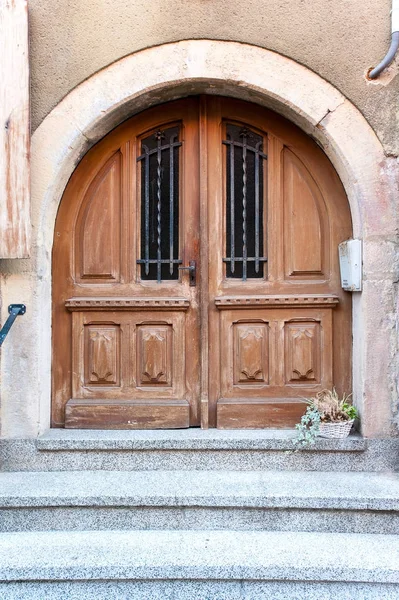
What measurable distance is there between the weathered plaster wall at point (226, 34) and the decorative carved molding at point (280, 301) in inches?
41.8

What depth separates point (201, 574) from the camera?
2900 mm

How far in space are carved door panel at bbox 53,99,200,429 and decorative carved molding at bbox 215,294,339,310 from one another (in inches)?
9.9

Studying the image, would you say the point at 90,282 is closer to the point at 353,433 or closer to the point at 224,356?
the point at 224,356

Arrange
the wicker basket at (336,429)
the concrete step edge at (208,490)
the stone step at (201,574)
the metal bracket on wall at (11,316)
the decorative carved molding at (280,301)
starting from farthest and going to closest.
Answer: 1. the decorative carved molding at (280,301)
2. the wicker basket at (336,429)
3. the metal bracket on wall at (11,316)
4. the concrete step edge at (208,490)
5. the stone step at (201,574)

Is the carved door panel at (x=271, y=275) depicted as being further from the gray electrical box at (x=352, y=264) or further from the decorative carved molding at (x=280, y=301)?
the gray electrical box at (x=352, y=264)

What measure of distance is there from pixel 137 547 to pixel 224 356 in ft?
4.61

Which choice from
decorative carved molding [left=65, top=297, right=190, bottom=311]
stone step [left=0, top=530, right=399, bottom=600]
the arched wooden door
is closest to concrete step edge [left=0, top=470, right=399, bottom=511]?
stone step [left=0, top=530, right=399, bottom=600]

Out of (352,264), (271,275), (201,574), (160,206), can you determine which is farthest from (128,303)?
(201,574)

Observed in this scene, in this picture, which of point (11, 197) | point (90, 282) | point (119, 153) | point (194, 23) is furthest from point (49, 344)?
point (194, 23)

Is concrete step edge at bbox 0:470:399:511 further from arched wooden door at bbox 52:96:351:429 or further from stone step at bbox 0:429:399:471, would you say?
arched wooden door at bbox 52:96:351:429

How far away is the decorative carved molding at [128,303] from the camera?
3916 millimetres

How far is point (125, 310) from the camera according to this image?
155 inches

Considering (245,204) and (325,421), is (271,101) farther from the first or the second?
(325,421)

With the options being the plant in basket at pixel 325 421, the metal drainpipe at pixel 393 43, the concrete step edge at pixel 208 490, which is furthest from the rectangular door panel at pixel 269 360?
the metal drainpipe at pixel 393 43
